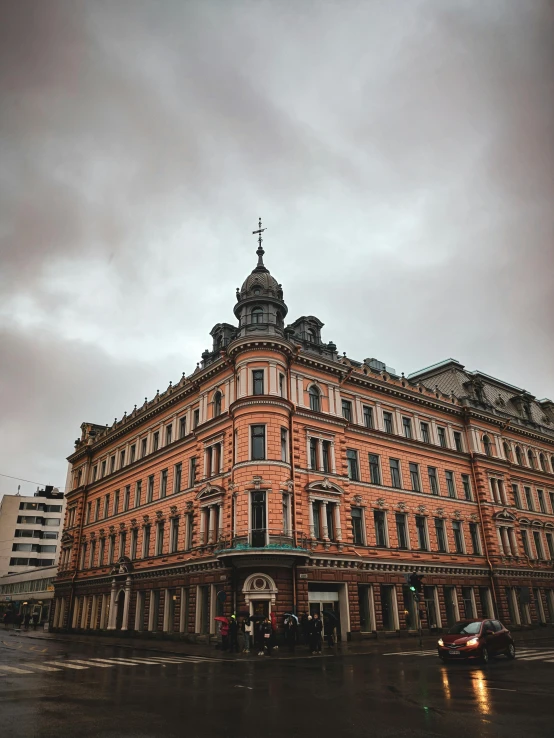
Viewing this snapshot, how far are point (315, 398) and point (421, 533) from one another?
13387 mm

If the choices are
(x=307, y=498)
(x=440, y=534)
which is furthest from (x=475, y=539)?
(x=307, y=498)

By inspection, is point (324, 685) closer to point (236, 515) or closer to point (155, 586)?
point (236, 515)

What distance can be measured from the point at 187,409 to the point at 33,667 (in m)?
23.6

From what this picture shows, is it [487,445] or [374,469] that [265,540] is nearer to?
[374,469]

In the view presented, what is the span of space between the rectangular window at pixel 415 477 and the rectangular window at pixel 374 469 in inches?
149

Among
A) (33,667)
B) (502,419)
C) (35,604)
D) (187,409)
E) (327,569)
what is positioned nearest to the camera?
(33,667)

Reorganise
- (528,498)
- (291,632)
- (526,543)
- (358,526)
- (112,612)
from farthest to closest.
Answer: (528,498), (526,543), (112,612), (358,526), (291,632)

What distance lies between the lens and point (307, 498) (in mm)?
33500

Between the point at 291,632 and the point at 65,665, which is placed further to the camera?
the point at 291,632

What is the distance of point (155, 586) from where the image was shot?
39781 mm

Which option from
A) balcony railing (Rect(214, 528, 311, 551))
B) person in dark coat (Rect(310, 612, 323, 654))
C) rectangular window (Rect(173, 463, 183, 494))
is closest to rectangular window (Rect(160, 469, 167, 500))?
rectangular window (Rect(173, 463, 183, 494))

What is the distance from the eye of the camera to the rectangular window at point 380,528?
37.2 metres

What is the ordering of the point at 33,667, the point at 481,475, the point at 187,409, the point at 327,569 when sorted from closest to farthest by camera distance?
the point at 33,667, the point at 327,569, the point at 187,409, the point at 481,475

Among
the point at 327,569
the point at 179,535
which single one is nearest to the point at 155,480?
the point at 179,535
